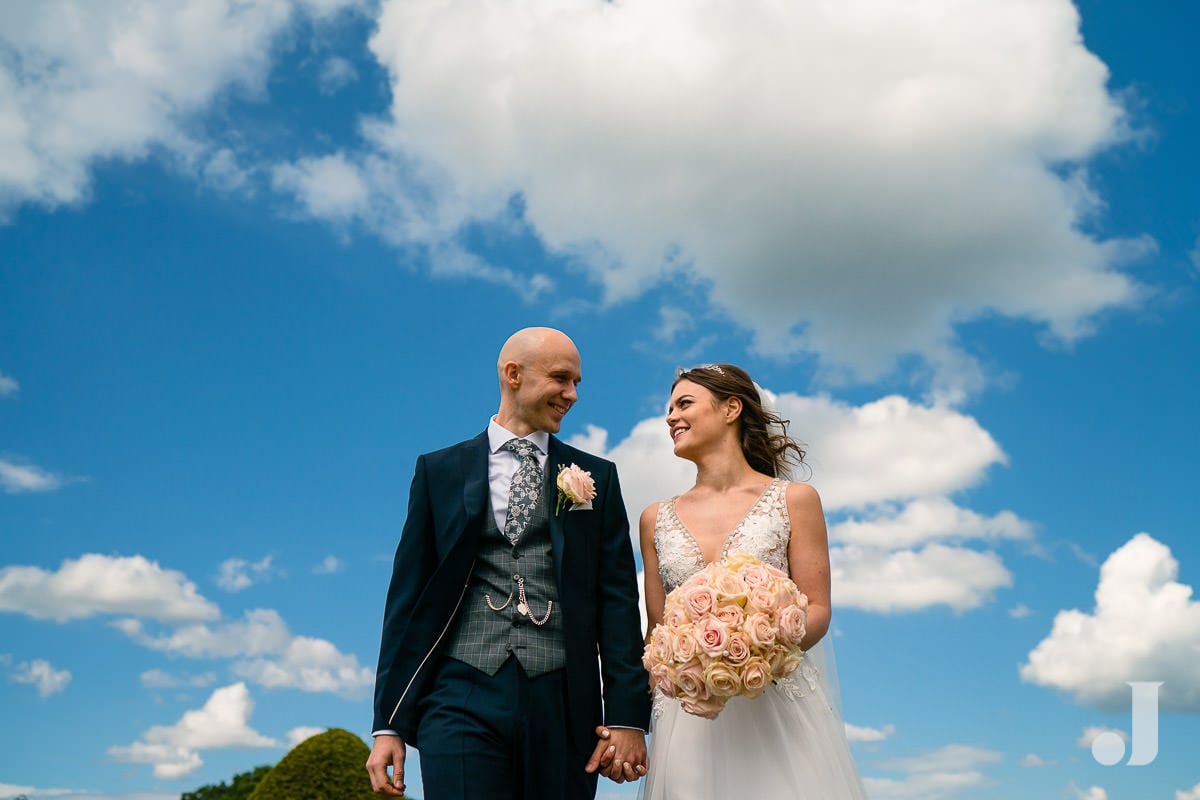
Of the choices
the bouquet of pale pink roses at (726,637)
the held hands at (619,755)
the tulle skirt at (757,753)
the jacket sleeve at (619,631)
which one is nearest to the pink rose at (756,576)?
the bouquet of pale pink roses at (726,637)

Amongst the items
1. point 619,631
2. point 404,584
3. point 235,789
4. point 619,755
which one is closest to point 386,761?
point 404,584

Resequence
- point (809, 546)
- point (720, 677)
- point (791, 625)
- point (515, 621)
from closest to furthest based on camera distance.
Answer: point (720, 677)
point (791, 625)
point (515, 621)
point (809, 546)

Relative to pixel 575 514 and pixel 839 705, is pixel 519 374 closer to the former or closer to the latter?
pixel 575 514

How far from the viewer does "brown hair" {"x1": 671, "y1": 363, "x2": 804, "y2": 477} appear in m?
7.39

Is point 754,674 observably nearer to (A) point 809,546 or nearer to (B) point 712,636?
(B) point 712,636

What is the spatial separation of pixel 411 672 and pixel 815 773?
7.88 ft

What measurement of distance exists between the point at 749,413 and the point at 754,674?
7.27 ft

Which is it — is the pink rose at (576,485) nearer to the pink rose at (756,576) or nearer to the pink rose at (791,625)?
the pink rose at (756,576)

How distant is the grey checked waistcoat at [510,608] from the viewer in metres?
5.85

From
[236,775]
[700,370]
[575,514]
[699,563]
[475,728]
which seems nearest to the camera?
[475,728]

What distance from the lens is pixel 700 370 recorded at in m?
7.50

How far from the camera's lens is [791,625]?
5.82 meters

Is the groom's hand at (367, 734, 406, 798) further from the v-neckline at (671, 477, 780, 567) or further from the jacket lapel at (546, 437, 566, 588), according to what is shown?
the v-neckline at (671, 477, 780, 567)

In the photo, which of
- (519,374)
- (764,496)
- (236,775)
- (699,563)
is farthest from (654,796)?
(236,775)
